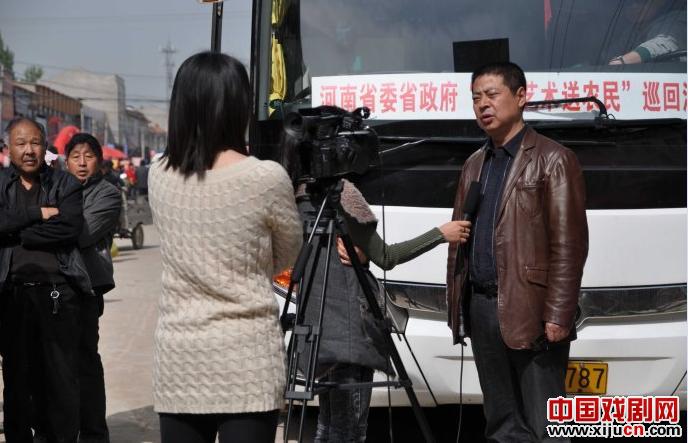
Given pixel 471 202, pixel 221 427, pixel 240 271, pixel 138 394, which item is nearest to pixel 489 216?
pixel 471 202

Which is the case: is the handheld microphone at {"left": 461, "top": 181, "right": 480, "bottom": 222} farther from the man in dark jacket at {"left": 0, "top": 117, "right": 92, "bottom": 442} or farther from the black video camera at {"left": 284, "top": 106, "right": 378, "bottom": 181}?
the man in dark jacket at {"left": 0, "top": 117, "right": 92, "bottom": 442}

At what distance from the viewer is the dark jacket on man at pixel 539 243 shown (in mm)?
4125

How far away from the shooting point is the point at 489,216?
4289 millimetres

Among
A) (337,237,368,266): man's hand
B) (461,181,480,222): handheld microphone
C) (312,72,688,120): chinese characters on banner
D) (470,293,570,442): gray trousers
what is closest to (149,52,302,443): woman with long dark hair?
(337,237,368,266): man's hand

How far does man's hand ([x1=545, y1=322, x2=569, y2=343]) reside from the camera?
13.5 ft

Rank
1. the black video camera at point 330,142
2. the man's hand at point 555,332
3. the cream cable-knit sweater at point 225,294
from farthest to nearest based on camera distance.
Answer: the man's hand at point 555,332 < the black video camera at point 330,142 < the cream cable-knit sweater at point 225,294

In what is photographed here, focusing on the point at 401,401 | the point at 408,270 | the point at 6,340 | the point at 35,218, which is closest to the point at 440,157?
the point at 408,270

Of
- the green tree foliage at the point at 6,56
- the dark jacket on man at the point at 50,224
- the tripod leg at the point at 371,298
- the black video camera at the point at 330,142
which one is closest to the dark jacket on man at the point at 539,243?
the tripod leg at the point at 371,298

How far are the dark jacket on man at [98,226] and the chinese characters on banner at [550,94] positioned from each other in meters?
1.40

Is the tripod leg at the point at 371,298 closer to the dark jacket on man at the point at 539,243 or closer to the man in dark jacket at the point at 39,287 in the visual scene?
the dark jacket on man at the point at 539,243

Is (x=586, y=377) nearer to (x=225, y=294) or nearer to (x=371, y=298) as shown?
(x=371, y=298)

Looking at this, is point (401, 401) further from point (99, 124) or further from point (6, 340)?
point (99, 124)

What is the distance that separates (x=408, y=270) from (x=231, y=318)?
8.15 ft

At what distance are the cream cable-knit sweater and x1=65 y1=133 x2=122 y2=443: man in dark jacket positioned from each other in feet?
9.20
